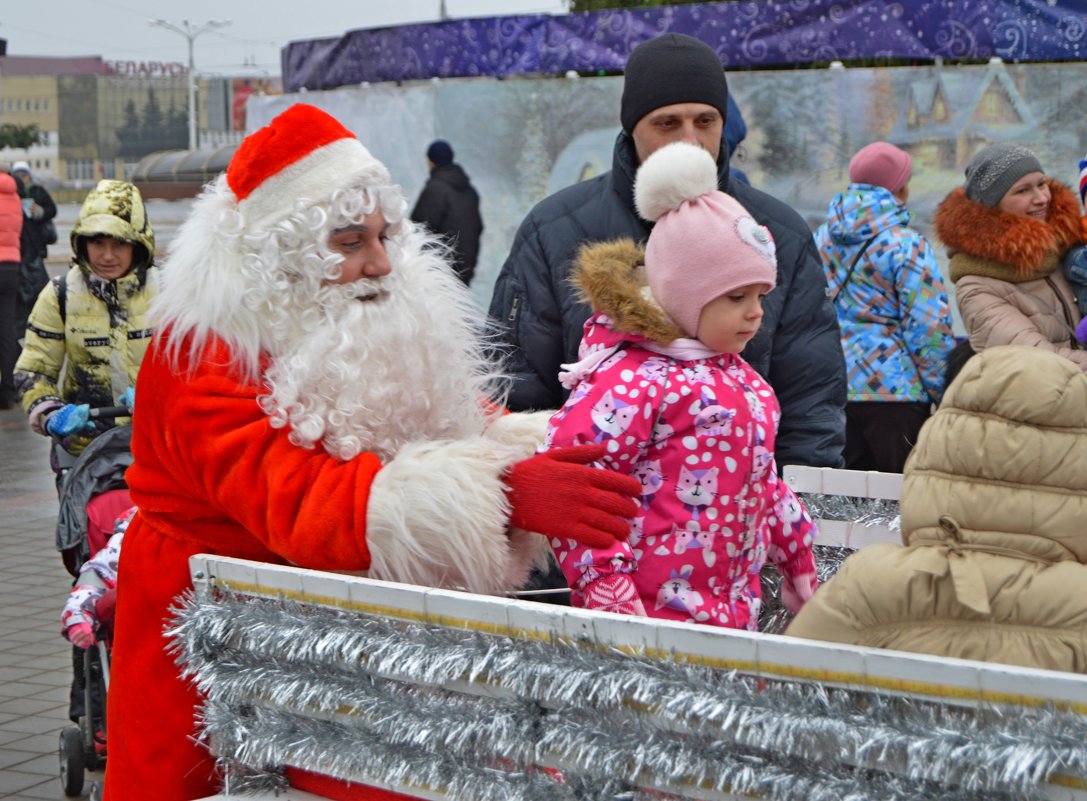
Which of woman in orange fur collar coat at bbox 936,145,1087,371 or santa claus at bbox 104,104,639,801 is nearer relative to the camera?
santa claus at bbox 104,104,639,801

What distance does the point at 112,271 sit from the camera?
5.05m

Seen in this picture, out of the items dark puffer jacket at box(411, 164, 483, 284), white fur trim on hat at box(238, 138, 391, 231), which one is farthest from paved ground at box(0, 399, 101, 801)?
dark puffer jacket at box(411, 164, 483, 284)

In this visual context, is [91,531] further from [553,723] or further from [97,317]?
[553,723]

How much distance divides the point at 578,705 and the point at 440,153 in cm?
948

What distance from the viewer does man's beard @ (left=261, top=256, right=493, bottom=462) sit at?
2615 mm

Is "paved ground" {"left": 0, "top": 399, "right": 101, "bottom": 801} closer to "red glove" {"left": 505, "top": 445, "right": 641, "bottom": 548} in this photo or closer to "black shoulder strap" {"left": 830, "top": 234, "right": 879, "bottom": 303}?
"red glove" {"left": 505, "top": 445, "right": 641, "bottom": 548}

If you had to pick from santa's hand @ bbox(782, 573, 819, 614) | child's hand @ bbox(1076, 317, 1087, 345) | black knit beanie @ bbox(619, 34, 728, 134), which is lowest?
santa's hand @ bbox(782, 573, 819, 614)

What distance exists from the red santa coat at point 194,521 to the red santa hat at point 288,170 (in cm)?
29

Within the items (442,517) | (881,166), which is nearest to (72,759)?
(442,517)

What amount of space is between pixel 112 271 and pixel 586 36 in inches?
270

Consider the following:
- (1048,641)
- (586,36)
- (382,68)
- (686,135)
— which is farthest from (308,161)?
(382,68)

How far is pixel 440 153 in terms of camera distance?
11.2 metres

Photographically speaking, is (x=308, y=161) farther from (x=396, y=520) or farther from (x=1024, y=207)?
(x=1024, y=207)

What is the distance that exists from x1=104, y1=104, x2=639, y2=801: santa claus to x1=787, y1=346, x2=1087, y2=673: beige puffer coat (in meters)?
0.56
